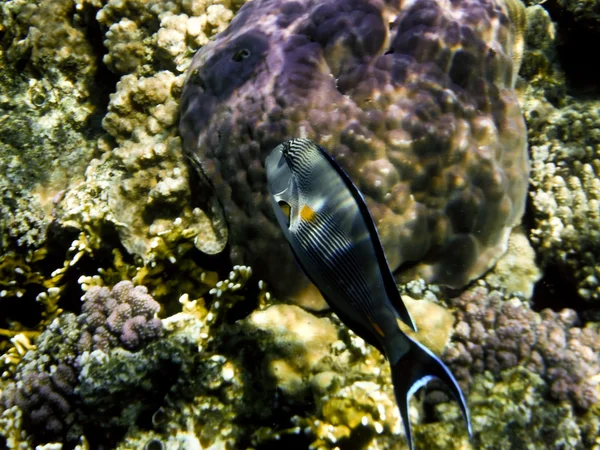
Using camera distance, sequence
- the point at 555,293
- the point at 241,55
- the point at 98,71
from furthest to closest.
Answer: the point at 98,71 → the point at 555,293 → the point at 241,55

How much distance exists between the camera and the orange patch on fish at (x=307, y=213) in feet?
4.46

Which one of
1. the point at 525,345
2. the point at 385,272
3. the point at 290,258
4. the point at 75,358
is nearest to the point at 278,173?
the point at 385,272

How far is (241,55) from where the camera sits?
3.28 metres

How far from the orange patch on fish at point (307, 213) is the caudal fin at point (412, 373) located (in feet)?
1.59

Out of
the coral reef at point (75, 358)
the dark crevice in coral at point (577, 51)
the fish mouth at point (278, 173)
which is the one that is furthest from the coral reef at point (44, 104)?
the dark crevice in coral at point (577, 51)

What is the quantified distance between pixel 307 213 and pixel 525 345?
2421mm

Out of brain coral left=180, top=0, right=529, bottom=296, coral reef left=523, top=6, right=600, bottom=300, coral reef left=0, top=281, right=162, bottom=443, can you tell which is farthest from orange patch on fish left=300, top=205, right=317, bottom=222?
coral reef left=523, top=6, right=600, bottom=300

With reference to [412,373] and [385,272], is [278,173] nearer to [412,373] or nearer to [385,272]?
[385,272]

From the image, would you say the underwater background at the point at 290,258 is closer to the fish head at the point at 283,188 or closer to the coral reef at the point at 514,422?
the coral reef at the point at 514,422

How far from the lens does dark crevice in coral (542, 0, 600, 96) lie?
4.12 metres

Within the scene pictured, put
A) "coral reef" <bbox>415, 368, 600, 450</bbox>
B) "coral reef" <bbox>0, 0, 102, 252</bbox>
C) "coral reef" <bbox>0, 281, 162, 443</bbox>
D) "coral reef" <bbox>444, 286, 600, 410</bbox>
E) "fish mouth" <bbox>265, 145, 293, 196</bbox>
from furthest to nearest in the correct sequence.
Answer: "coral reef" <bbox>0, 0, 102, 252</bbox>, "coral reef" <bbox>444, 286, 600, 410</bbox>, "coral reef" <bbox>0, 281, 162, 443</bbox>, "coral reef" <bbox>415, 368, 600, 450</bbox>, "fish mouth" <bbox>265, 145, 293, 196</bbox>

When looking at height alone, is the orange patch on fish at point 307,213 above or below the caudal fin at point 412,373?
above

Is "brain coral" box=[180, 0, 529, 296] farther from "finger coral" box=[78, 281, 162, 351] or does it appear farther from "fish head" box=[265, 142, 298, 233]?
"fish head" box=[265, 142, 298, 233]

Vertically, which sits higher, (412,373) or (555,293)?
(412,373)
